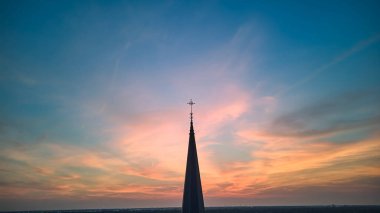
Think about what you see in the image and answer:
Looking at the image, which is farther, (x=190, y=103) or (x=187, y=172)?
(x=190, y=103)

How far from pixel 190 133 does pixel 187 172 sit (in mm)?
2937

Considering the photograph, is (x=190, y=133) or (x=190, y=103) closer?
(x=190, y=133)

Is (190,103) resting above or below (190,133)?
above

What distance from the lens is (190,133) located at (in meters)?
25.9

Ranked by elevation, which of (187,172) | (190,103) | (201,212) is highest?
(190,103)

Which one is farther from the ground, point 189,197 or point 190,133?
point 190,133

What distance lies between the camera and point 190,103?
28.3m

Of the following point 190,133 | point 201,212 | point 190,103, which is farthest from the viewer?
point 190,103

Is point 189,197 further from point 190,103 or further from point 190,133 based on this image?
point 190,103

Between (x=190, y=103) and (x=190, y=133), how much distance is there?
3.26 metres

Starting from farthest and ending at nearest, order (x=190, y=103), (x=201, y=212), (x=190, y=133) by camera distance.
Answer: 1. (x=190, y=103)
2. (x=190, y=133)
3. (x=201, y=212)

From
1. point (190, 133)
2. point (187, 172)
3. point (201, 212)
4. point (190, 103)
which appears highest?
point (190, 103)

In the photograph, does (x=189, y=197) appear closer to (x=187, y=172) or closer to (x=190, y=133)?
(x=187, y=172)

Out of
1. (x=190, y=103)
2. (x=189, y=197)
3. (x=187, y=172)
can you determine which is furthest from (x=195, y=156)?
(x=190, y=103)
